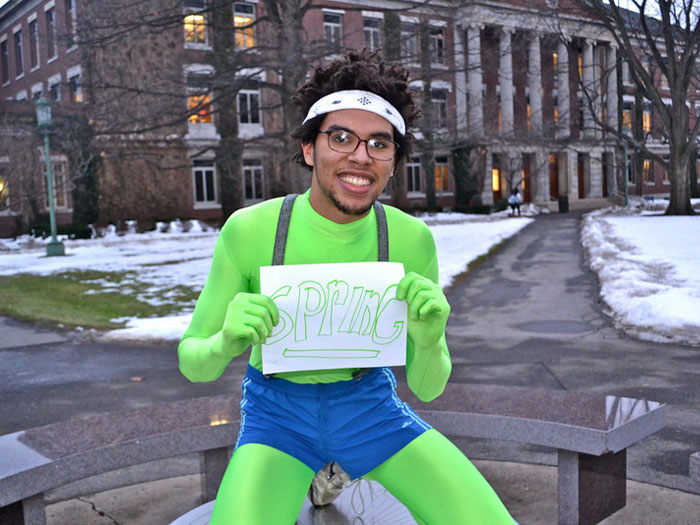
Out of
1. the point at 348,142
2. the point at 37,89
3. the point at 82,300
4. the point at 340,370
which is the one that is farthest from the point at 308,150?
the point at 37,89

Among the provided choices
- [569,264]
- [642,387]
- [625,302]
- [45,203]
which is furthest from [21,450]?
[45,203]

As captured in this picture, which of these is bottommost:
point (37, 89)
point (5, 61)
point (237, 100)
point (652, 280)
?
point (652, 280)

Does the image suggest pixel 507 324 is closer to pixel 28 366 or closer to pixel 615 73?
pixel 28 366

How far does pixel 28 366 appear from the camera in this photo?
771cm

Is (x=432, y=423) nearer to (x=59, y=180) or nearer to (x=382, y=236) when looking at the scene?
(x=382, y=236)

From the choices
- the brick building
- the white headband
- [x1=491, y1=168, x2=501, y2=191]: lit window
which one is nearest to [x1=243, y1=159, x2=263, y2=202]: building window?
the brick building

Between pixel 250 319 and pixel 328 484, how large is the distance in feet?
3.39

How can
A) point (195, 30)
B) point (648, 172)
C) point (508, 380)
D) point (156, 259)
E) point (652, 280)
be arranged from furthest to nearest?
point (648, 172), point (156, 259), point (195, 30), point (652, 280), point (508, 380)

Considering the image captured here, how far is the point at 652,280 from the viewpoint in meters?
10.5

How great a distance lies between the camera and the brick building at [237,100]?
13.0 meters

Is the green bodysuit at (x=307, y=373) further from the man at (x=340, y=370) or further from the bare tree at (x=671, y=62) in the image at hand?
the bare tree at (x=671, y=62)

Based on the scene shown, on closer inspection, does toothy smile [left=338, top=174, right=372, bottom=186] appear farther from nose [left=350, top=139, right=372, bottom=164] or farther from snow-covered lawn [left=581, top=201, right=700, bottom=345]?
snow-covered lawn [left=581, top=201, right=700, bottom=345]

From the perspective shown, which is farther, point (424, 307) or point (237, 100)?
point (237, 100)

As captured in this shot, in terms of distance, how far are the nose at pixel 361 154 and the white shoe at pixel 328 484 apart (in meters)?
1.14
